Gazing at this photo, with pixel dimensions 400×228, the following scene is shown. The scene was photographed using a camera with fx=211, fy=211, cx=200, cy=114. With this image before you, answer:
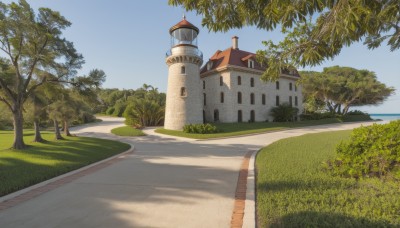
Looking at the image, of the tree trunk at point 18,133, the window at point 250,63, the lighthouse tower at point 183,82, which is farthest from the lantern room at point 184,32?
the tree trunk at point 18,133

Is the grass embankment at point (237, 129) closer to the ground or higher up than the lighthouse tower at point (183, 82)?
closer to the ground

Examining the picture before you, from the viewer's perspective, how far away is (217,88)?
33469mm

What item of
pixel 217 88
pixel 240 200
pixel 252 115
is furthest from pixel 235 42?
pixel 240 200

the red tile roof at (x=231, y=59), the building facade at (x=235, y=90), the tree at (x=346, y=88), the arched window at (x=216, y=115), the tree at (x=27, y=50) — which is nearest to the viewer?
the tree at (x=27, y=50)

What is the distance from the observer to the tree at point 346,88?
41594 millimetres

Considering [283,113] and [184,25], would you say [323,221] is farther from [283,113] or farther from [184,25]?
[283,113]

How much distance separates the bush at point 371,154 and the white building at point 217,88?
22236 mm

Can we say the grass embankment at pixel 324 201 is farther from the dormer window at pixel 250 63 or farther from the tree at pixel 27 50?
the dormer window at pixel 250 63

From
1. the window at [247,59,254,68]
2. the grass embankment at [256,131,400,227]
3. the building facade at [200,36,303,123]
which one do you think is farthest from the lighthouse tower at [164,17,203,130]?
the grass embankment at [256,131,400,227]

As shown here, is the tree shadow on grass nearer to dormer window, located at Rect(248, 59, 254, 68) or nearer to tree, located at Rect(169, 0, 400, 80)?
tree, located at Rect(169, 0, 400, 80)

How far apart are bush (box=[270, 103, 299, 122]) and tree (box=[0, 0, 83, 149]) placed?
29966mm

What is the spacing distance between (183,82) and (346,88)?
3613 cm

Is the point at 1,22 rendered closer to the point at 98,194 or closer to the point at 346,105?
the point at 98,194

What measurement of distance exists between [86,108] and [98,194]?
20099mm
